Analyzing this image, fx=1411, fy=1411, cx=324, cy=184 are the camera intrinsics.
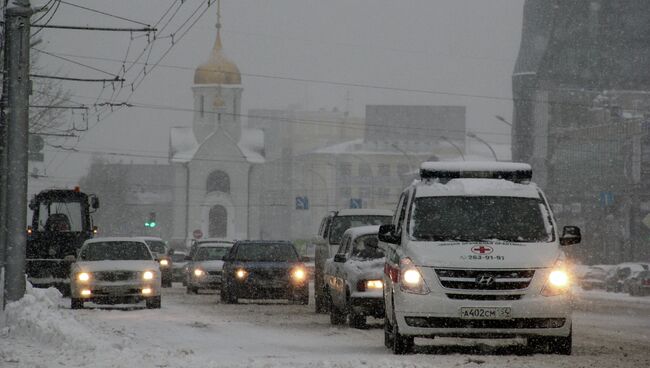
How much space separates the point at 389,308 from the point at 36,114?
142 ft

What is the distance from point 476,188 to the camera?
1616 centimetres

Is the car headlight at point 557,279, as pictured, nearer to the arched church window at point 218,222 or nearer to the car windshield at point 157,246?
the car windshield at point 157,246

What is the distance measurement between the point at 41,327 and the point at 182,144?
12471 cm

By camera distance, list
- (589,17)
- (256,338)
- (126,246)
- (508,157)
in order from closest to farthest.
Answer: (256,338) → (126,246) → (589,17) → (508,157)

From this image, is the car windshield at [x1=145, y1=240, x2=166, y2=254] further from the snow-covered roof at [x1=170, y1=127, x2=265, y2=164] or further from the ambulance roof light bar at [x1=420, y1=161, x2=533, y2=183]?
the snow-covered roof at [x1=170, y1=127, x2=265, y2=164]

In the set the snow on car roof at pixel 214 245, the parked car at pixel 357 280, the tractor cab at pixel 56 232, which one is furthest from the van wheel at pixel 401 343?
the snow on car roof at pixel 214 245

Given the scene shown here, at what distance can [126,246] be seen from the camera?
30484mm

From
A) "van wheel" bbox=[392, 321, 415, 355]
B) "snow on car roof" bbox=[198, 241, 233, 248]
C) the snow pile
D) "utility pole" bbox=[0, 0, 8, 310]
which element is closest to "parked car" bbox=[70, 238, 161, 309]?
"utility pole" bbox=[0, 0, 8, 310]

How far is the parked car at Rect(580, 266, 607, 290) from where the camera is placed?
5738cm

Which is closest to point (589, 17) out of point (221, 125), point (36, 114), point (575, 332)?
point (221, 125)

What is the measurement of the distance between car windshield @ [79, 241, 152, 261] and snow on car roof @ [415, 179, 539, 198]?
577 inches

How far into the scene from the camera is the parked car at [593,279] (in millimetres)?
57375

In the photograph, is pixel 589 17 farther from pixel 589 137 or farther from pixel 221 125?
pixel 221 125

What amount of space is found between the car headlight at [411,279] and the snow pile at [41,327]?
3344 mm
